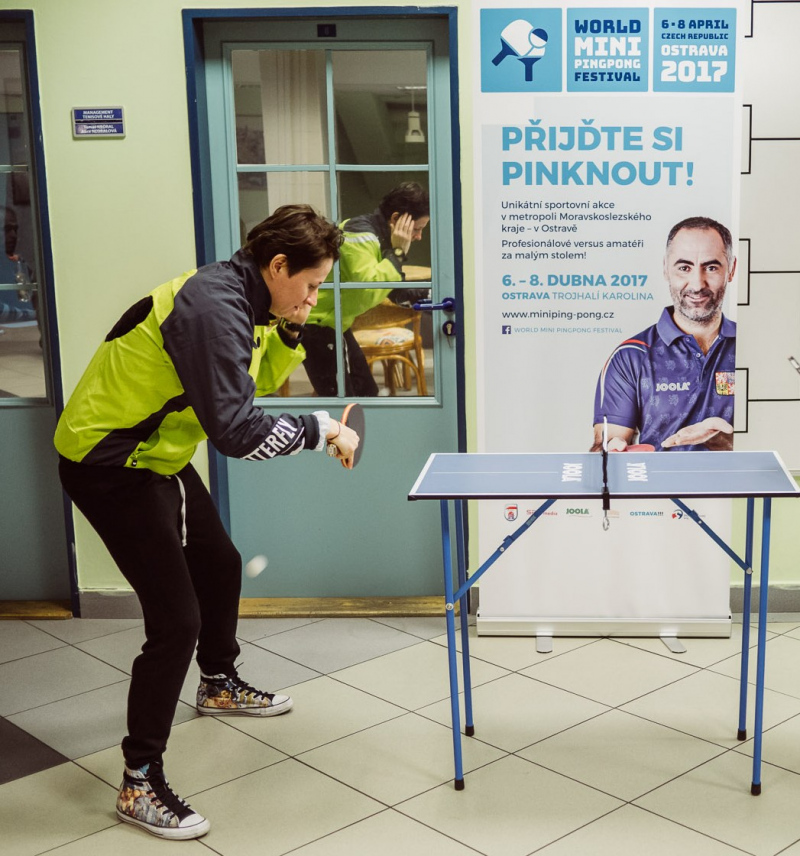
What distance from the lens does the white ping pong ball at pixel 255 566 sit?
3.85 meters

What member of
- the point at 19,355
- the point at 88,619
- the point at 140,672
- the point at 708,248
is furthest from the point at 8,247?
the point at 708,248

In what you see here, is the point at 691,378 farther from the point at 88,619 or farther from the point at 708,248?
the point at 88,619

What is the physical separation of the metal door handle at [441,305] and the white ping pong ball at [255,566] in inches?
42.6

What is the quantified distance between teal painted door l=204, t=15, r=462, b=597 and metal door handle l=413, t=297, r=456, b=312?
0.08 ft

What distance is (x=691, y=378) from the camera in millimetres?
3357

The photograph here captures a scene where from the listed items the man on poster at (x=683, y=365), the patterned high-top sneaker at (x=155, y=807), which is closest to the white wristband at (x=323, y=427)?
the patterned high-top sneaker at (x=155, y=807)

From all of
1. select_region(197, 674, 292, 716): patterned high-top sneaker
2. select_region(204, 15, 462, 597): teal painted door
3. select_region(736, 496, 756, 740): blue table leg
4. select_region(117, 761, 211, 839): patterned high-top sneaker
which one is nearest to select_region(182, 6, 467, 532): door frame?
select_region(204, 15, 462, 597): teal painted door

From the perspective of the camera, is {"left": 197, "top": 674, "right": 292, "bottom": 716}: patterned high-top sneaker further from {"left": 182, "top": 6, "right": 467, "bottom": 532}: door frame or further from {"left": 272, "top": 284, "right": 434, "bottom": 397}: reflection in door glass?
{"left": 272, "top": 284, "right": 434, "bottom": 397}: reflection in door glass

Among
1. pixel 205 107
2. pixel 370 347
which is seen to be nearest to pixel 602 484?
pixel 370 347

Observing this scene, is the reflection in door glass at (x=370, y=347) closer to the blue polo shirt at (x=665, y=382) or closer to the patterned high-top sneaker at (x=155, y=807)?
the blue polo shirt at (x=665, y=382)

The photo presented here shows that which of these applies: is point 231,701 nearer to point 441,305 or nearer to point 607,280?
point 441,305

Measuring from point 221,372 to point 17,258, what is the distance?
1.90 metres

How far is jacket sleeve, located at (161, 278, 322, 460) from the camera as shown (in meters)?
2.27

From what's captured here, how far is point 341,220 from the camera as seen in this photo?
12.1ft
